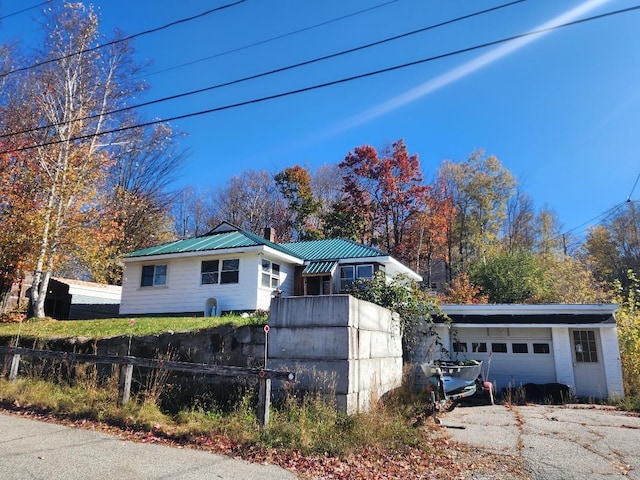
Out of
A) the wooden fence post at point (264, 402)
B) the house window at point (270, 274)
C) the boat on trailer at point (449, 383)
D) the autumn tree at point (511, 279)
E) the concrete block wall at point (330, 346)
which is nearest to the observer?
the wooden fence post at point (264, 402)

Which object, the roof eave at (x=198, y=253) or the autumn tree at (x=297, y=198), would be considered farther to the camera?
the autumn tree at (x=297, y=198)

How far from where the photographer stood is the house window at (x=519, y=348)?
14438 mm

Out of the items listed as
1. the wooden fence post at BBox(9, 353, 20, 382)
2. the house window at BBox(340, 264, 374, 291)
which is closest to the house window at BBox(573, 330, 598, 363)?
the house window at BBox(340, 264, 374, 291)

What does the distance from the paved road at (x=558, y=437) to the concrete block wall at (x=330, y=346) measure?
1.86 metres

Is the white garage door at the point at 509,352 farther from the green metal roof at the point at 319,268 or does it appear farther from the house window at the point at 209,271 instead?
the house window at the point at 209,271

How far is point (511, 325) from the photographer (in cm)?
1427

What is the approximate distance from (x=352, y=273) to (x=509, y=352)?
7.94m

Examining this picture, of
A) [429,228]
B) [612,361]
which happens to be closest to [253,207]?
[429,228]

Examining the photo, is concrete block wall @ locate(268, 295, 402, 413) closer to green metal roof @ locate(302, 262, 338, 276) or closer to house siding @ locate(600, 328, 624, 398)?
house siding @ locate(600, 328, 624, 398)

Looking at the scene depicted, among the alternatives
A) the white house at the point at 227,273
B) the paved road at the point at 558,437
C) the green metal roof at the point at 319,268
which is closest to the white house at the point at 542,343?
the paved road at the point at 558,437

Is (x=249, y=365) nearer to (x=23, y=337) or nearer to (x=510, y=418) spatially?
(x=510, y=418)

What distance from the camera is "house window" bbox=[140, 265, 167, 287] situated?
61.8ft

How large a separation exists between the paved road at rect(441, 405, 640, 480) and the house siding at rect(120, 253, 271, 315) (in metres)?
9.64

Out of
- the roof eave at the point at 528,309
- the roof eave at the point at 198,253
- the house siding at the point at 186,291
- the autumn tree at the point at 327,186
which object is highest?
the autumn tree at the point at 327,186
